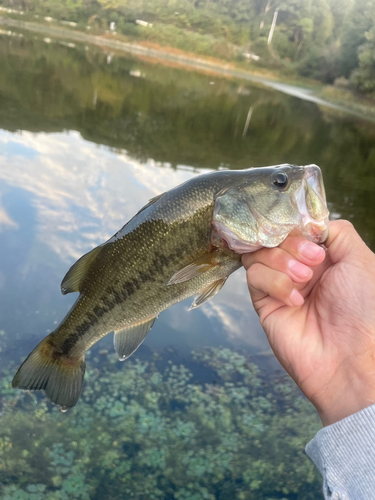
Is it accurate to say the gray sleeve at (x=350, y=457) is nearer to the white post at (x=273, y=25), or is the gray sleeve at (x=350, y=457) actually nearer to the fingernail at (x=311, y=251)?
the fingernail at (x=311, y=251)

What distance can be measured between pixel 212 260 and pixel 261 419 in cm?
283

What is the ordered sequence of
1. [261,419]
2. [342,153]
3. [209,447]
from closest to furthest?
[209,447], [261,419], [342,153]

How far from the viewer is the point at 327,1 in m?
88.2


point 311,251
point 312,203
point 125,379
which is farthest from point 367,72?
point 311,251

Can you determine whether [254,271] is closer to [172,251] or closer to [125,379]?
[172,251]

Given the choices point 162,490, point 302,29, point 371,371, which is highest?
point 302,29

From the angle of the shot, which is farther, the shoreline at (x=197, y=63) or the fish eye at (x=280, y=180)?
the shoreline at (x=197, y=63)

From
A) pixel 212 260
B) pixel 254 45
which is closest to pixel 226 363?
pixel 212 260

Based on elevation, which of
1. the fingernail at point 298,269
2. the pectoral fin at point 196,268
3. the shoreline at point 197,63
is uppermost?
the fingernail at point 298,269

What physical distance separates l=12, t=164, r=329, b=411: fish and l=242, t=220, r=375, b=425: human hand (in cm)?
15

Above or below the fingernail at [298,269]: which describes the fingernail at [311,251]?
above

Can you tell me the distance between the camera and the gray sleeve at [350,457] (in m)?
1.66

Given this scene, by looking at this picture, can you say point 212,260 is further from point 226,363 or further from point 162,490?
point 226,363

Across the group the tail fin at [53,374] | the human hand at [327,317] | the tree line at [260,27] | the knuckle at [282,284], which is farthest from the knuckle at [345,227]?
the tree line at [260,27]
